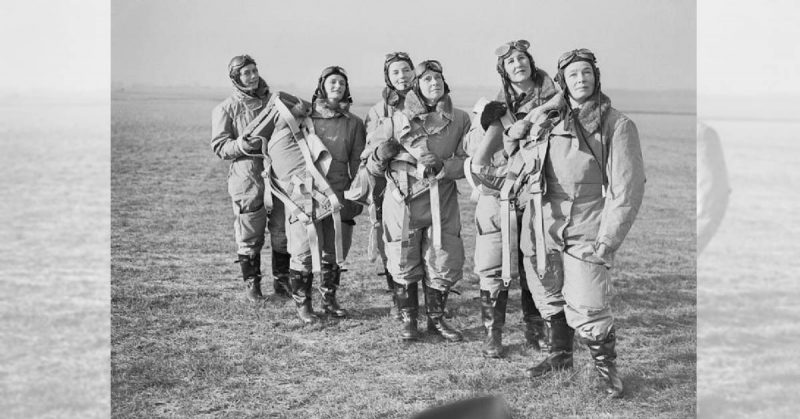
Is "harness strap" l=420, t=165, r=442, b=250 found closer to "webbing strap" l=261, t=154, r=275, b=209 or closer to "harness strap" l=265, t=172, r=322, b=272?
"harness strap" l=265, t=172, r=322, b=272

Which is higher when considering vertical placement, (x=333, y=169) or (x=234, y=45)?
(x=234, y=45)

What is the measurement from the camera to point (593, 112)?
5.24 m

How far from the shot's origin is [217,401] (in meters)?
5.84

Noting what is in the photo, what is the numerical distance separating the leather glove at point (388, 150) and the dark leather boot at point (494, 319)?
3.61 ft

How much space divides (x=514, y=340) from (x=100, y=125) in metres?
8.22

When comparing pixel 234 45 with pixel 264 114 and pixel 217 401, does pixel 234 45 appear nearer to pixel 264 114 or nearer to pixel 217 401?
pixel 264 114

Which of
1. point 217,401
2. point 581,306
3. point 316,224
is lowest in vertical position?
point 217,401

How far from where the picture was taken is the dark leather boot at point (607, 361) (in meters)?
5.30

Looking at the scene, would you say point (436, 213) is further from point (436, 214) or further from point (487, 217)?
point (487, 217)

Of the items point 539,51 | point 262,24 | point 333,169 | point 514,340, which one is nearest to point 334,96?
point 333,169

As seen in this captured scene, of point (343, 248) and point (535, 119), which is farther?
point (343, 248)

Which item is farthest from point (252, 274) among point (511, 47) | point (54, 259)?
point (54, 259)

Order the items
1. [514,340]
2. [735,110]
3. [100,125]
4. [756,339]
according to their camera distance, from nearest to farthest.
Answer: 1. [514,340]
2. [756,339]
3. [735,110]
4. [100,125]

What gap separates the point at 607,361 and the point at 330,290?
7.78 ft
